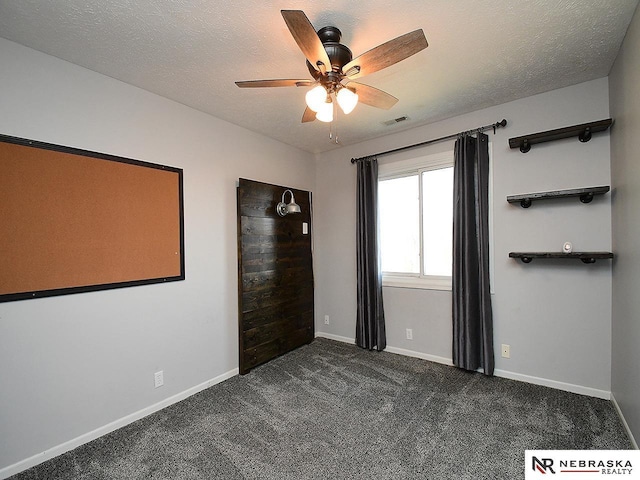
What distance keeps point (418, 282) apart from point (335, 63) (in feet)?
8.21

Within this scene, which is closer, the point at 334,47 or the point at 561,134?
the point at 334,47

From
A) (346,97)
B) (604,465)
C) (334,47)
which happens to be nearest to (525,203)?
(604,465)

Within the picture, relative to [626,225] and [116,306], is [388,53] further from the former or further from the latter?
[116,306]

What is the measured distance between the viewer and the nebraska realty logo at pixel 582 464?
1555 millimetres

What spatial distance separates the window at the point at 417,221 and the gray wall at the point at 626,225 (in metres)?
1.27

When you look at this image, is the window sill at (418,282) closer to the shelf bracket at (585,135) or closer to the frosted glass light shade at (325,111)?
the shelf bracket at (585,135)

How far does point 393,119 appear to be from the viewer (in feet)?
10.3

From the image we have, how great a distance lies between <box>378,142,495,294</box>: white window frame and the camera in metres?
2.90

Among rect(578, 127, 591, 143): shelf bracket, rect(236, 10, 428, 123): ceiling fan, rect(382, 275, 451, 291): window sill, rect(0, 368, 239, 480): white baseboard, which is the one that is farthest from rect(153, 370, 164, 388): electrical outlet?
rect(578, 127, 591, 143): shelf bracket

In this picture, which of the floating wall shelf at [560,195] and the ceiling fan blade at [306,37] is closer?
the ceiling fan blade at [306,37]

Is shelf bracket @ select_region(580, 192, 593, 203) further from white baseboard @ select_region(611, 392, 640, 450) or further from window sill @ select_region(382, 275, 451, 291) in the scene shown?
white baseboard @ select_region(611, 392, 640, 450)

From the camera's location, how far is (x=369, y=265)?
361cm

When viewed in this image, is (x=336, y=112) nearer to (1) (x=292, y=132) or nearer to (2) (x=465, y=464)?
(1) (x=292, y=132)

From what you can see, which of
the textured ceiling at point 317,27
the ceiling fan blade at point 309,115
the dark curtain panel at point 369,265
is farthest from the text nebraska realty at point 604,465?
the ceiling fan blade at point 309,115
